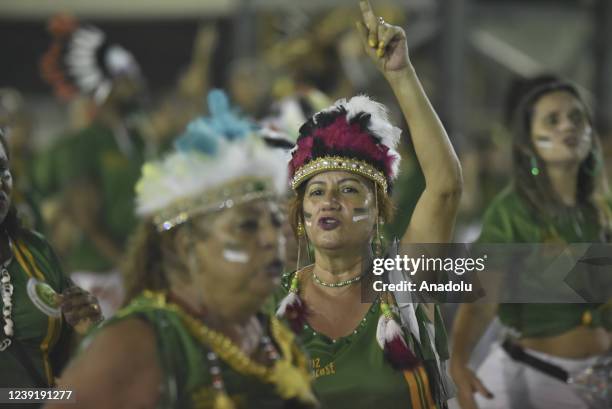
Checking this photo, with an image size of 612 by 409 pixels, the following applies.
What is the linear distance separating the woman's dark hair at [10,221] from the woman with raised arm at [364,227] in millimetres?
918

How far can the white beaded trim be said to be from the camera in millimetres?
3494

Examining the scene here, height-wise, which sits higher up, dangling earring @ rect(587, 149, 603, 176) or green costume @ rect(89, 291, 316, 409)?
dangling earring @ rect(587, 149, 603, 176)

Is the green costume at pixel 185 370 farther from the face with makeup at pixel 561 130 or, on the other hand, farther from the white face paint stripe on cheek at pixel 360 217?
the face with makeup at pixel 561 130

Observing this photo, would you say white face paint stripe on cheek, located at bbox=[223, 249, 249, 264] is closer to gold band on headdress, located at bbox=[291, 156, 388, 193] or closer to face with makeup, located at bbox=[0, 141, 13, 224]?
gold band on headdress, located at bbox=[291, 156, 388, 193]

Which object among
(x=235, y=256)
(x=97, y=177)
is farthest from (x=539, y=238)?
(x=97, y=177)

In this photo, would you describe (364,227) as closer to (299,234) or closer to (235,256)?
(299,234)

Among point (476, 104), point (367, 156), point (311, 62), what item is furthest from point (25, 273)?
point (476, 104)

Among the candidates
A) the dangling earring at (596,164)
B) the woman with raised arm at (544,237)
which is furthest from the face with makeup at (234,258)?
the dangling earring at (596,164)

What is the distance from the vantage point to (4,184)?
11.5 ft

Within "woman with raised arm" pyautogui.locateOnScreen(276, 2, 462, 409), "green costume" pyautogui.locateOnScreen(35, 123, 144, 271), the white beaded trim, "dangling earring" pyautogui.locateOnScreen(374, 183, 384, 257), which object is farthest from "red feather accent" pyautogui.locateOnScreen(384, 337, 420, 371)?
"green costume" pyautogui.locateOnScreen(35, 123, 144, 271)

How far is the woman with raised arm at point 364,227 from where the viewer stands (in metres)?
3.24

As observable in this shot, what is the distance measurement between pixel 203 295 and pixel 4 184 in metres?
0.93

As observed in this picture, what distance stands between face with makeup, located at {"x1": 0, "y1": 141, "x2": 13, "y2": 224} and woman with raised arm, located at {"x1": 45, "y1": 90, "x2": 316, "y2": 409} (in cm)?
58

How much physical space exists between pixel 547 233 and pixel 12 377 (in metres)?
1.89
